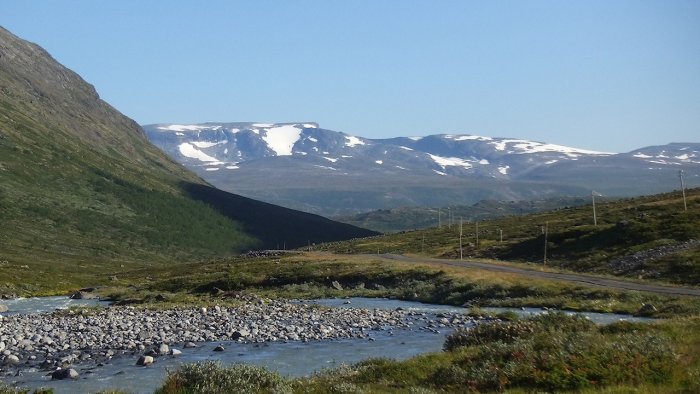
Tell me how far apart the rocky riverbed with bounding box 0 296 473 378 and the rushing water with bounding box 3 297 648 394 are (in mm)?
1014

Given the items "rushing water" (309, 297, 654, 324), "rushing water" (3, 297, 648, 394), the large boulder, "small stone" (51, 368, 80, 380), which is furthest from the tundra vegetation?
"small stone" (51, 368, 80, 380)

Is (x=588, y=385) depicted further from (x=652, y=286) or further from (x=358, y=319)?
(x=652, y=286)

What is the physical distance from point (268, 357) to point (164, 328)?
13205 mm

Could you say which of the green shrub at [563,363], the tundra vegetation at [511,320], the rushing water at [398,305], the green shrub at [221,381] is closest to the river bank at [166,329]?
the rushing water at [398,305]

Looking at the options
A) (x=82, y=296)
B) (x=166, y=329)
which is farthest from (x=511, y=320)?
(x=82, y=296)

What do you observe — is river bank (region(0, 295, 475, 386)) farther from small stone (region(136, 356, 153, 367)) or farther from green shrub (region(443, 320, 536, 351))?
green shrub (region(443, 320, 536, 351))

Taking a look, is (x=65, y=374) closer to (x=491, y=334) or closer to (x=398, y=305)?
(x=491, y=334)

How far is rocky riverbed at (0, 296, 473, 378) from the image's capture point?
119 ft

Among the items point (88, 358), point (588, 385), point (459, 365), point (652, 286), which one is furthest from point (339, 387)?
point (652, 286)

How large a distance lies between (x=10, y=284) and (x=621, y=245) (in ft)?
264

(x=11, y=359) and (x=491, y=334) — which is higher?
(x=491, y=334)

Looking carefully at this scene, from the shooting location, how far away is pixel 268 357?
34969 mm

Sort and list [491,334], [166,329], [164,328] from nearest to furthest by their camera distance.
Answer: [491,334] → [166,329] → [164,328]

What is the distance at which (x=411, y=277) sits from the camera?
76688mm
